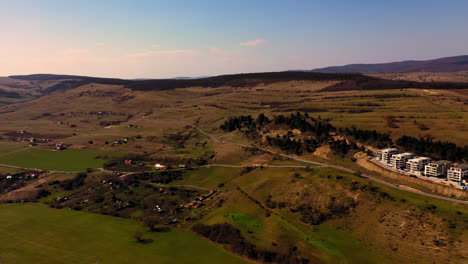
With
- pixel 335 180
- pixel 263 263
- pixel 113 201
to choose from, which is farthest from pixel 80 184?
pixel 335 180

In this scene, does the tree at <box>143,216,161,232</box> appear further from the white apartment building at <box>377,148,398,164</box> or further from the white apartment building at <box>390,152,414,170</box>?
the white apartment building at <box>390,152,414,170</box>

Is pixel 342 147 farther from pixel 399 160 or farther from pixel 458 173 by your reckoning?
pixel 458 173

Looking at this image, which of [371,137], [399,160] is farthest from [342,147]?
[399,160]

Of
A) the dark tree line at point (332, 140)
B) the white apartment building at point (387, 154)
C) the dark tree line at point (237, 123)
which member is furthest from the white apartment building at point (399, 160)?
the dark tree line at point (237, 123)

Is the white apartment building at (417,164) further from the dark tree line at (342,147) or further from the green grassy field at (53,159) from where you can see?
the green grassy field at (53,159)

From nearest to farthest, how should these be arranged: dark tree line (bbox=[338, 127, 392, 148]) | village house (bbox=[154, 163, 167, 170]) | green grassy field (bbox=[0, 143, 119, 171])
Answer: dark tree line (bbox=[338, 127, 392, 148]), village house (bbox=[154, 163, 167, 170]), green grassy field (bbox=[0, 143, 119, 171])

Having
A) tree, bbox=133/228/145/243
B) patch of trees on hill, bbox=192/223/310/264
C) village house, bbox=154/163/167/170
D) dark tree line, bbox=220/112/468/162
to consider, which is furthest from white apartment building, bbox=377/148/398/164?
village house, bbox=154/163/167/170

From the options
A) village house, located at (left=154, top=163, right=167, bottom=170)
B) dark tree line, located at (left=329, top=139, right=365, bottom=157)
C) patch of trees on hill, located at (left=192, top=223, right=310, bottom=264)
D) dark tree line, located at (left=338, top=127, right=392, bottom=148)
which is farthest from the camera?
village house, located at (left=154, top=163, right=167, bottom=170)
